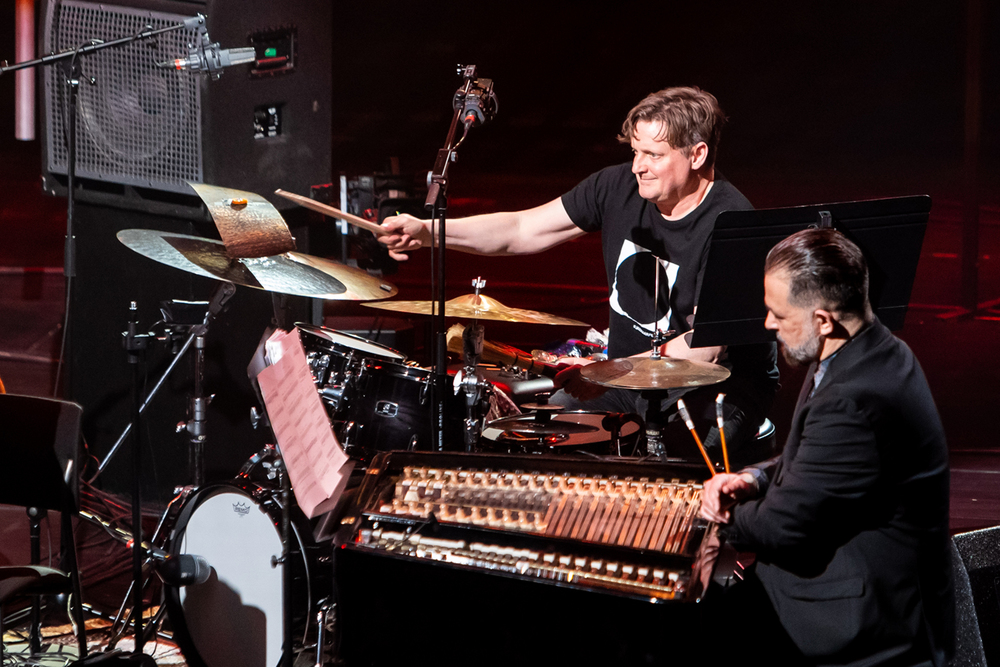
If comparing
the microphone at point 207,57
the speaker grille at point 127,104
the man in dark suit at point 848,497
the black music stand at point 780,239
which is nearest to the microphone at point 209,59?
the microphone at point 207,57

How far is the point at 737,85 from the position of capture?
728 cm

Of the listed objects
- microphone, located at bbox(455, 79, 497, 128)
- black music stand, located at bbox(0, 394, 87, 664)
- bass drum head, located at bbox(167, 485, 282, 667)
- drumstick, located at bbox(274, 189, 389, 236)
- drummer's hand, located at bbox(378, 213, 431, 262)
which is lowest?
bass drum head, located at bbox(167, 485, 282, 667)

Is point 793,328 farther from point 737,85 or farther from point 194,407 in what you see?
Result: point 737,85

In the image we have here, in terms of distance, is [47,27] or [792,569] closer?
[792,569]

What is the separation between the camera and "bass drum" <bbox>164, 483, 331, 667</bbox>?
2777 millimetres

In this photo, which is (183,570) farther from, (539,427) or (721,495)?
(721,495)

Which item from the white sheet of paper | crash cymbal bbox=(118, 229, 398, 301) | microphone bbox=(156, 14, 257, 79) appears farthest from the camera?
microphone bbox=(156, 14, 257, 79)

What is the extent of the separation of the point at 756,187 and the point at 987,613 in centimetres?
548

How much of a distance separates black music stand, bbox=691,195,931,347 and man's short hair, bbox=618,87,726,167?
86cm

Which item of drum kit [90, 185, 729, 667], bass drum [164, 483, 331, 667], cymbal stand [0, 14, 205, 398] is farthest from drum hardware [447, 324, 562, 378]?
cymbal stand [0, 14, 205, 398]

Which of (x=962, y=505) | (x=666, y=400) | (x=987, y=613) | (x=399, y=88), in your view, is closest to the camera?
(x=987, y=613)

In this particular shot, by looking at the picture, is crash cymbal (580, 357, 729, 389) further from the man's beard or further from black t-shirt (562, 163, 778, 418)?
the man's beard

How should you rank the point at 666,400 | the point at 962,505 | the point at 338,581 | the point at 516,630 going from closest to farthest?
the point at 516,630, the point at 338,581, the point at 666,400, the point at 962,505

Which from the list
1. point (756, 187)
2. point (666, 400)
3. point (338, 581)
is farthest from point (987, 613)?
point (756, 187)
